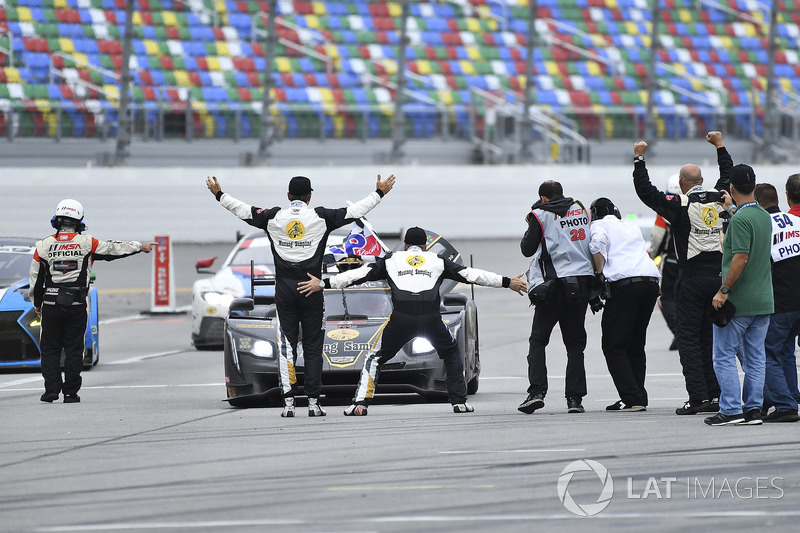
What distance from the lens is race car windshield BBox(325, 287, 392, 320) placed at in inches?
447

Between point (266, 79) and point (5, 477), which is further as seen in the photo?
point (266, 79)

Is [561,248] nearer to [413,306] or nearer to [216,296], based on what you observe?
[413,306]

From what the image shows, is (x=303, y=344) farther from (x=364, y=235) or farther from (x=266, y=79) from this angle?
(x=266, y=79)

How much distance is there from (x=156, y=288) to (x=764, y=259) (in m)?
14.2

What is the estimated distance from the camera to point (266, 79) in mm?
29969

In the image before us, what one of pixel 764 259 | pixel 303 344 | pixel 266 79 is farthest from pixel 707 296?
pixel 266 79

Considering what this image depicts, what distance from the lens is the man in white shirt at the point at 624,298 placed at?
9969mm

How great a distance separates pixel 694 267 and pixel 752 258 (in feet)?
2.51

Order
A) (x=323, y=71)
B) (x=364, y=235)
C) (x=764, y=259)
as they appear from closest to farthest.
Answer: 1. (x=764, y=259)
2. (x=364, y=235)
3. (x=323, y=71)

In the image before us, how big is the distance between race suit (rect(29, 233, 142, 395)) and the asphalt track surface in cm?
36

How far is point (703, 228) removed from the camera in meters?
9.68

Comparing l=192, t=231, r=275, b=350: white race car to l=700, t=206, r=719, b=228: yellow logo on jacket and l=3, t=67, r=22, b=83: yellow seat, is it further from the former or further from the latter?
l=3, t=67, r=22, b=83: yellow seat

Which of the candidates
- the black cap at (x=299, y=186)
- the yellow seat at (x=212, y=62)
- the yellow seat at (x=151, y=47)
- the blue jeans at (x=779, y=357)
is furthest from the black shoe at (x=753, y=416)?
the yellow seat at (x=151, y=47)

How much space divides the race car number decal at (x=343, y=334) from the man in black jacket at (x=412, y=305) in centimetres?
74
